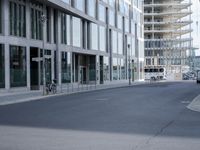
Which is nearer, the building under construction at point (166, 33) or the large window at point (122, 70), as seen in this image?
the large window at point (122, 70)

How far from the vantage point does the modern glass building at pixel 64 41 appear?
41.8 meters

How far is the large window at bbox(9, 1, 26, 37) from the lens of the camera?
4206 centimetres

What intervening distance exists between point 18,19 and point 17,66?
442 cm

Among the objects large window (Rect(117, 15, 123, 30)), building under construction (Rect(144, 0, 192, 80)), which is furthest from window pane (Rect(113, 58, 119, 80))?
building under construction (Rect(144, 0, 192, 80))

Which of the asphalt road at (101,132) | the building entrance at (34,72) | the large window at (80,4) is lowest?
the asphalt road at (101,132)

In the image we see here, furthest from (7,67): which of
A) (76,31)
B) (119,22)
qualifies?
(119,22)

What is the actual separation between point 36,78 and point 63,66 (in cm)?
797

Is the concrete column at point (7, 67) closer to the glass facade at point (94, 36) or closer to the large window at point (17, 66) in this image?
the large window at point (17, 66)

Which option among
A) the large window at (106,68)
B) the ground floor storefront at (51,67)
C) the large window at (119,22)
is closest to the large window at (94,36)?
the ground floor storefront at (51,67)

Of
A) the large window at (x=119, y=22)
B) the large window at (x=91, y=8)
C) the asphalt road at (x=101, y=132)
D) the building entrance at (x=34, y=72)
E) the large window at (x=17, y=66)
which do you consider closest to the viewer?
the asphalt road at (x=101, y=132)

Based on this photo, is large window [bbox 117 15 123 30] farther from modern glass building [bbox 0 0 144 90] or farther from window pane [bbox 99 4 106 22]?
window pane [bbox 99 4 106 22]

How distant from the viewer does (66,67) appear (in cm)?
5528

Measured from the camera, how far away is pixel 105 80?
244 feet

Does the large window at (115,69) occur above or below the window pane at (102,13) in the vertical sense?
below
